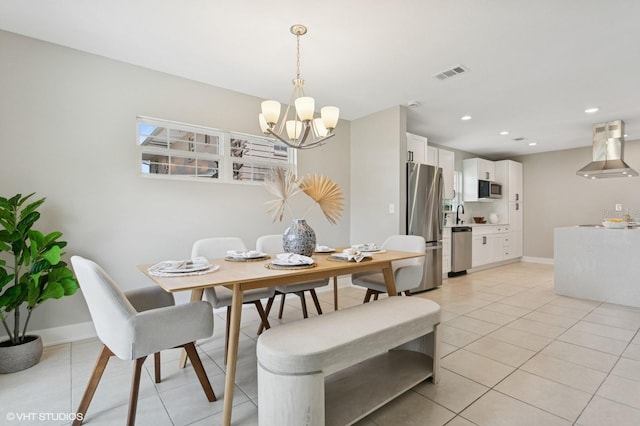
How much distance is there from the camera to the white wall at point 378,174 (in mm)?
4055

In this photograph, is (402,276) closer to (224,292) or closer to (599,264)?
(224,292)

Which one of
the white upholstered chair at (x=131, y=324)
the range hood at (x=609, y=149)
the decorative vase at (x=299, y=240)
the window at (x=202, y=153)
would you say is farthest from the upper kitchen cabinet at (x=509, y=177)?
the white upholstered chair at (x=131, y=324)

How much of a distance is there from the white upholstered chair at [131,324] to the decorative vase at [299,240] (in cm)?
71

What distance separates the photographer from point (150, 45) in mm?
2602

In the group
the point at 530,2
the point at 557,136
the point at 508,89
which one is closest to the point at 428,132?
the point at 508,89

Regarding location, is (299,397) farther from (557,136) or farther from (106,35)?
(557,136)

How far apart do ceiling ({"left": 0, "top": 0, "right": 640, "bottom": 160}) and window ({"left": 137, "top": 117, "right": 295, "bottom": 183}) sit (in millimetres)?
569

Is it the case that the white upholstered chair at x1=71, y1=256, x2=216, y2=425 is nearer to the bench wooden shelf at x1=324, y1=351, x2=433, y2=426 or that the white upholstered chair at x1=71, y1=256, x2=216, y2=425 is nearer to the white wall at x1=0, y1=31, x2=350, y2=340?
the bench wooden shelf at x1=324, y1=351, x2=433, y2=426

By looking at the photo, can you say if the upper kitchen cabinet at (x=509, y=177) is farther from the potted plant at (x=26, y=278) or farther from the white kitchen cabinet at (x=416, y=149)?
the potted plant at (x=26, y=278)

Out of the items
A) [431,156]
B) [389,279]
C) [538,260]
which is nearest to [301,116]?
[389,279]

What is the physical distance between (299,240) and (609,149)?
538cm

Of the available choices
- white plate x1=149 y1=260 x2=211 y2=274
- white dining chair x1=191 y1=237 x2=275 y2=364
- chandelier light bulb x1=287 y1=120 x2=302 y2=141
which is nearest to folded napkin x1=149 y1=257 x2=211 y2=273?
white plate x1=149 y1=260 x2=211 y2=274

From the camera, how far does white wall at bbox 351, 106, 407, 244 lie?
405 cm

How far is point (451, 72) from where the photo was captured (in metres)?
3.07
